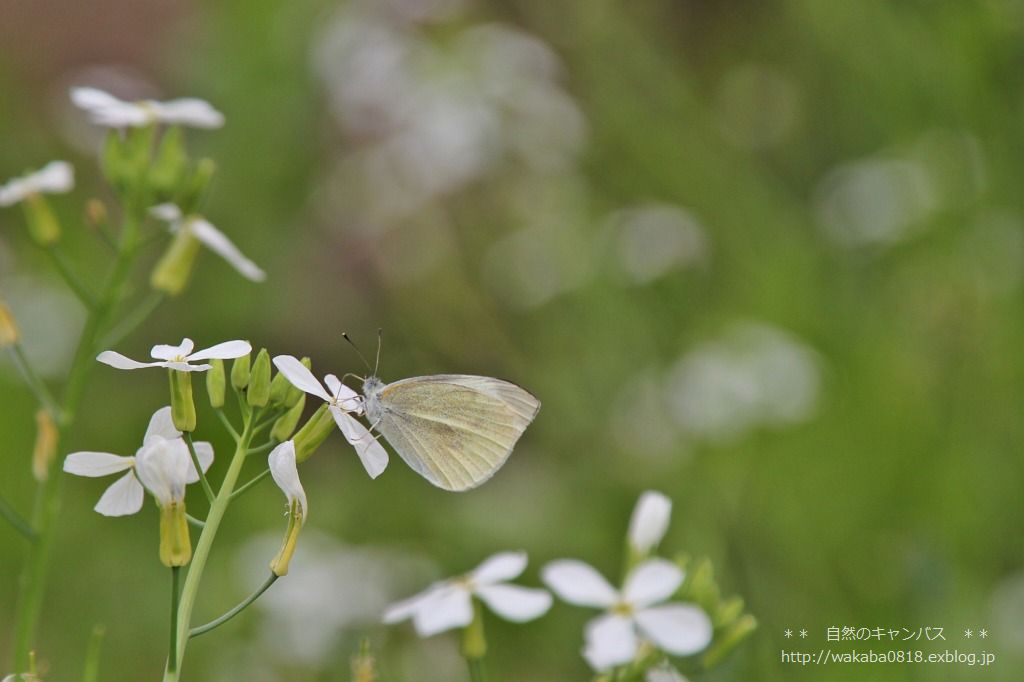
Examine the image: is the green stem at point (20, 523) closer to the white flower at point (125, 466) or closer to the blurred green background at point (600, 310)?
the white flower at point (125, 466)

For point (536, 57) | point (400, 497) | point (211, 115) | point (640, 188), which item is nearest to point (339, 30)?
point (536, 57)

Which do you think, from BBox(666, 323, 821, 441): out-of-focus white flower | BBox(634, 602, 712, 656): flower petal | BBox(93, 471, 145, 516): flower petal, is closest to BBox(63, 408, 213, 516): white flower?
BBox(93, 471, 145, 516): flower petal

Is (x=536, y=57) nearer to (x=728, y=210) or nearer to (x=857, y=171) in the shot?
(x=728, y=210)

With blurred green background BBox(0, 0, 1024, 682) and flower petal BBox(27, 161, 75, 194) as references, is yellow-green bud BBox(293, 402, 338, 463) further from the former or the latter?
blurred green background BBox(0, 0, 1024, 682)

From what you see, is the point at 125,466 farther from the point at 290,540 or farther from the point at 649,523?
the point at 649,523

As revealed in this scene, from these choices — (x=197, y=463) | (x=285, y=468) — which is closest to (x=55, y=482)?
(x=197, y=463)

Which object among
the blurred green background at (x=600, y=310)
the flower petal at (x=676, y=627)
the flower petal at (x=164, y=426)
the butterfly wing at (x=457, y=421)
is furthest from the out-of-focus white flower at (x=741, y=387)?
the flower petal at (x=164, y=426)
